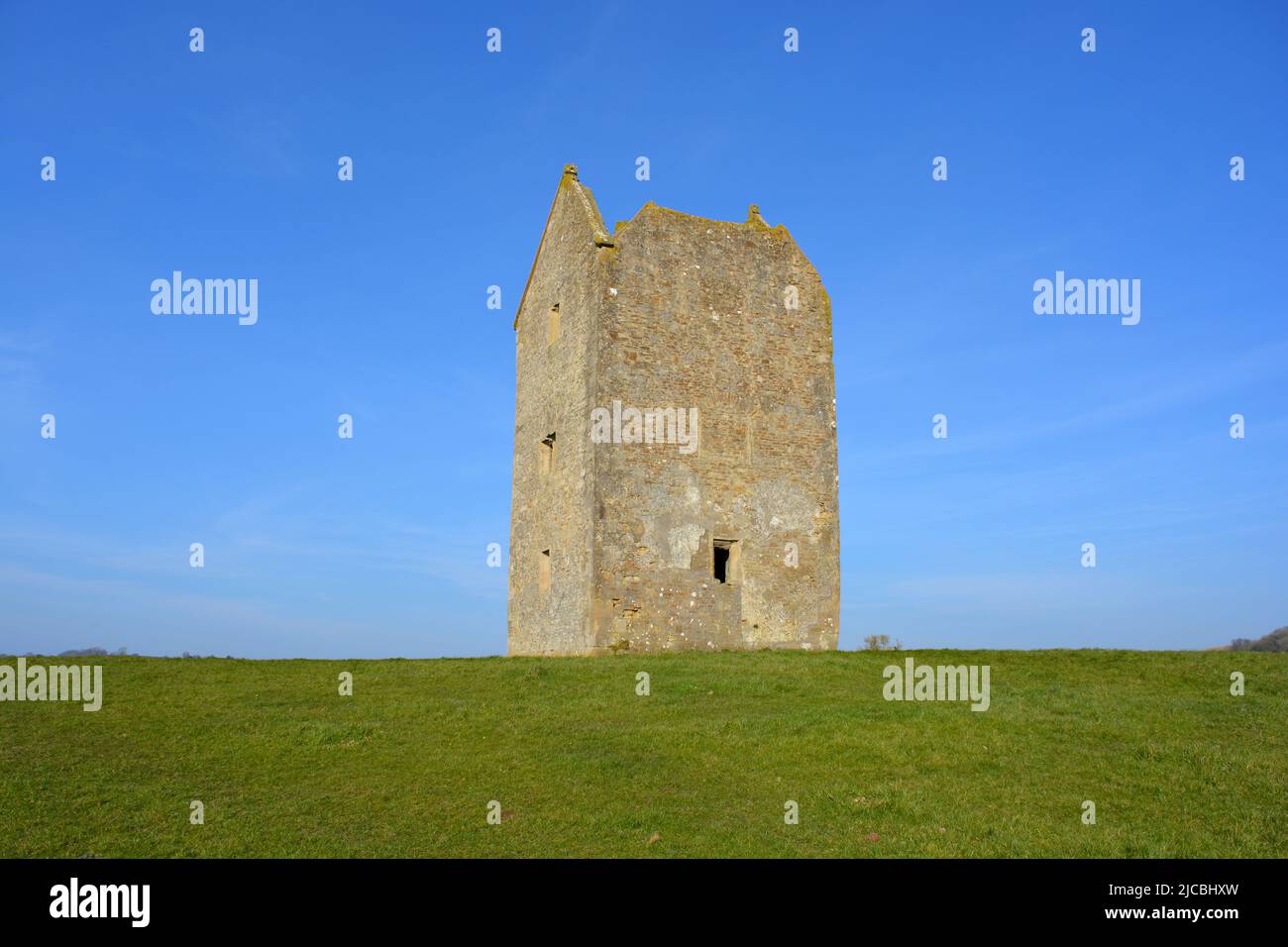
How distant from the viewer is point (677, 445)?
27703 mm

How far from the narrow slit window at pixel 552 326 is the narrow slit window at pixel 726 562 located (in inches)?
331

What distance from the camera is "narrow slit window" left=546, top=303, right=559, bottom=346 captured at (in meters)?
30.6

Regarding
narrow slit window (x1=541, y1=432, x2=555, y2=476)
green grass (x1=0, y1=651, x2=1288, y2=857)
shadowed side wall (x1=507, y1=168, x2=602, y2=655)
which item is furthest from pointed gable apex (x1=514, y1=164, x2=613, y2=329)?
green grass (x1=0, y1=651, x2=1288, y2=857)

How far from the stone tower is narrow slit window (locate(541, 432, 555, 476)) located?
5 centimetres

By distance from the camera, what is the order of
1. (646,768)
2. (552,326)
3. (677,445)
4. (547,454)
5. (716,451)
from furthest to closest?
(552,326), (547,454), (716,451), (677,445), (646,768)

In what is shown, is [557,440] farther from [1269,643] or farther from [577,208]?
[1269,643]

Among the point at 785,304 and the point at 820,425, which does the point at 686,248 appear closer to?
the point at 785,304

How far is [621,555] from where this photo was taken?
26.3 meters

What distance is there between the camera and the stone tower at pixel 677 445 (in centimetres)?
2673

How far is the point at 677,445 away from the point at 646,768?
46.9 feet

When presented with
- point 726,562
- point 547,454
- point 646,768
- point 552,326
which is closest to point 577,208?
point 552,326

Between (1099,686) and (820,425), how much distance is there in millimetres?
12150
